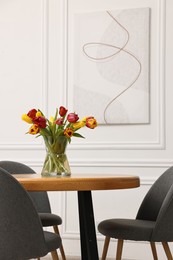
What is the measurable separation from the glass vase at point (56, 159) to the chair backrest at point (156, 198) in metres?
0.72

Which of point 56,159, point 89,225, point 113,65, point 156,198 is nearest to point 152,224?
point 156,198

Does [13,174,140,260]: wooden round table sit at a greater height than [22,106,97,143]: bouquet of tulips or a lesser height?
lesser

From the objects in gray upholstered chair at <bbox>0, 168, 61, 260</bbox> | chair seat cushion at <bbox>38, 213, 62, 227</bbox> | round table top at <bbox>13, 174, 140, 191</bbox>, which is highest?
round table top at <bbox>13, 174, 140, 191</bbox>

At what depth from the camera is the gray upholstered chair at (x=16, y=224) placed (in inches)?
86.2

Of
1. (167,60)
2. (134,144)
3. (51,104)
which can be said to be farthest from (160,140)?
(51,104)

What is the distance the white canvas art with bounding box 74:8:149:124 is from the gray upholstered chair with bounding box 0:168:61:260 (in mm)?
2332

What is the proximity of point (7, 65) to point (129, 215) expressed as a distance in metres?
1.74

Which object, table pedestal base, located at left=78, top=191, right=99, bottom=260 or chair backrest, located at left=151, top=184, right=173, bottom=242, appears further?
chair backrest, located at left=151, top=184, right=173, bottom=242

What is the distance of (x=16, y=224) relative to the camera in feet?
7.25

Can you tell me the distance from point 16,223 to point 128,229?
914 millimetres

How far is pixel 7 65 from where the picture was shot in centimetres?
483

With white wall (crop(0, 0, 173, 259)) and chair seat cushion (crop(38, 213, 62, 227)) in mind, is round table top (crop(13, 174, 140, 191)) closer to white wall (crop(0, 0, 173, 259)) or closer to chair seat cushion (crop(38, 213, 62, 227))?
chair seat cushion (crop(38, 213, 62, 227))

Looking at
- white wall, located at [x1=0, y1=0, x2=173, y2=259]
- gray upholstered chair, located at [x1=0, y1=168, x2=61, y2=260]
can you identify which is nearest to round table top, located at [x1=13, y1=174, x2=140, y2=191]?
gray upholstered chair, located at [x1=0, y1=168, x2=61, y2=260]

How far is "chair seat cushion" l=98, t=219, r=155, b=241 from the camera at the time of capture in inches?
113
